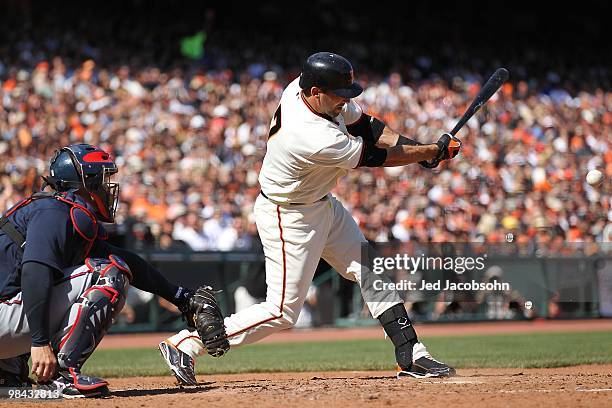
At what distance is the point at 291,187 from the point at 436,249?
571 cm

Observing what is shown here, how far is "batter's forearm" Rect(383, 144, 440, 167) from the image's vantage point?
559 centimetres

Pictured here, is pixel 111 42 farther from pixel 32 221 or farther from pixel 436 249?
pixel 32 221

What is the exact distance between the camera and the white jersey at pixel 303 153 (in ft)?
17.8

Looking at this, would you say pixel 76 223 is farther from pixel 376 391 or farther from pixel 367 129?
pixel 367 129

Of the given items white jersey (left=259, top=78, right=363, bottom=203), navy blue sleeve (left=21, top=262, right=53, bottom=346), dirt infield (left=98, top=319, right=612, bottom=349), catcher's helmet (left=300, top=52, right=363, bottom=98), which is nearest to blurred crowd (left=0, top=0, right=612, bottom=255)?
dirt infield (left=98, top=319, right=612, bottom=349)

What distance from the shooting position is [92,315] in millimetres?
5020

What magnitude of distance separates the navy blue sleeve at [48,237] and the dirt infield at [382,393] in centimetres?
79

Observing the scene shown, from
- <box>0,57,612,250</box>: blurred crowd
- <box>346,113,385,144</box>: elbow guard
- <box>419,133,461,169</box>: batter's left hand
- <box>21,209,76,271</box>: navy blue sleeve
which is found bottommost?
<box>21,209,76,271</box>: navy blue sleeve

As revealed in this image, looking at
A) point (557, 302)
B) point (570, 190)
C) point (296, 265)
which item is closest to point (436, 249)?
point (557, 302)

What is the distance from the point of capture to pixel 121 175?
13914 millimetres

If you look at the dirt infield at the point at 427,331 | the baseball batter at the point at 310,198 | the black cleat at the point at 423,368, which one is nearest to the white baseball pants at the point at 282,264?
the baseball batter at the point at 310,198

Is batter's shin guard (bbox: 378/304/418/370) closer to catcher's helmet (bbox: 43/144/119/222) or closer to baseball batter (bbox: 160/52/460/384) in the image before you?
baseball batter (bbox: 160/52/460/384)

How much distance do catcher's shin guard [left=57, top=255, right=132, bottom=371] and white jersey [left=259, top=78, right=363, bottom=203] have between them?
1.16 metres

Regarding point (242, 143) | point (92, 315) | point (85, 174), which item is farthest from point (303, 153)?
point (242, 143)
